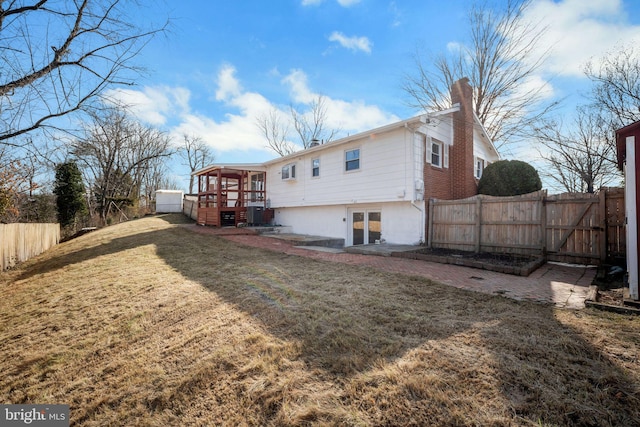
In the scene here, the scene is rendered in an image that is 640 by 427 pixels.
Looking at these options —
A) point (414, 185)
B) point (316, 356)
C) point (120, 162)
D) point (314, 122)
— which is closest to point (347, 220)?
point (414, 185)

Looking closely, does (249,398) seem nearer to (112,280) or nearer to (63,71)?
(112,280)

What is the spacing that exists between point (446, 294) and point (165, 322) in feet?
15.0

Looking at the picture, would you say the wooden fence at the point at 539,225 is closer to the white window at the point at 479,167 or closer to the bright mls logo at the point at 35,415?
the white window at the point at 479,167

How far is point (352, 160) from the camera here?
1148cm

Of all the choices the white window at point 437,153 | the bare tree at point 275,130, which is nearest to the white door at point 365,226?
the white window at point 437,153

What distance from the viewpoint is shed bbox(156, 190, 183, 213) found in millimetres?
24375

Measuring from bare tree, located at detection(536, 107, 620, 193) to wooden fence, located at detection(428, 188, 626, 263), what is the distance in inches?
455

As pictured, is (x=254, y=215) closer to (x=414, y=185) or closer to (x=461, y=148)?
(x=414, y=185)

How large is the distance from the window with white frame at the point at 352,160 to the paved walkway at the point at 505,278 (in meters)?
4.23

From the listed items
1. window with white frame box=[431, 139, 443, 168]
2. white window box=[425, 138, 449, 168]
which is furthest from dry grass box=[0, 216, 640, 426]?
window with white frame box=[431, 139, 443, 168]

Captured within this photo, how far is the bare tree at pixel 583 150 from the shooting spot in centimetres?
1505

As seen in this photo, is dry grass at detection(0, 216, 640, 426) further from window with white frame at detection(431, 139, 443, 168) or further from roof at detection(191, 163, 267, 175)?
roof at detection(191, 163, 267, 175)

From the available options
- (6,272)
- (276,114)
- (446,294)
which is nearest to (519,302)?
(446,294)

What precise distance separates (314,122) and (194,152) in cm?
1925
